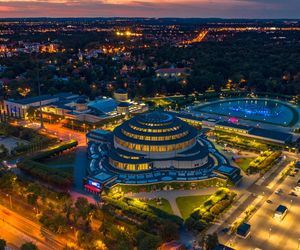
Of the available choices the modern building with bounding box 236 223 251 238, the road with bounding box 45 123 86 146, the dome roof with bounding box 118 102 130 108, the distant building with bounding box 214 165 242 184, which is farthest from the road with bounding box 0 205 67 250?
the dome roof with bounding box 118 102 130 108

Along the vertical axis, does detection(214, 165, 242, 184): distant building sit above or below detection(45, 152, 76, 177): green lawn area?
above

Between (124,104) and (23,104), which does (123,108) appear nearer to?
(124,104)

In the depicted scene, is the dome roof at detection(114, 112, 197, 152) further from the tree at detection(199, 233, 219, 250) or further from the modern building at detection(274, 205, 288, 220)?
the tree at detection(199, 233, 219, 250)

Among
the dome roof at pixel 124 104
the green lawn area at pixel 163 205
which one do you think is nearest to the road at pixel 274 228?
the green lawn area at pixel 163 205

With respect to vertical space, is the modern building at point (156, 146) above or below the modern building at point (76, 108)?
above

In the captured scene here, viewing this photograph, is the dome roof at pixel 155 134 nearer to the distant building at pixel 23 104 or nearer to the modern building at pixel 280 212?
the modern building at pixel 280 212

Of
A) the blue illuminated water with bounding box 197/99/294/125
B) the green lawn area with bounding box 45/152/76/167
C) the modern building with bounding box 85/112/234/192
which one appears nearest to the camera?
the modern building with bounding box 85/112/234/192

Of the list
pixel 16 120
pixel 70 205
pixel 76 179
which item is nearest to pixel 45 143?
pixel 76 179
